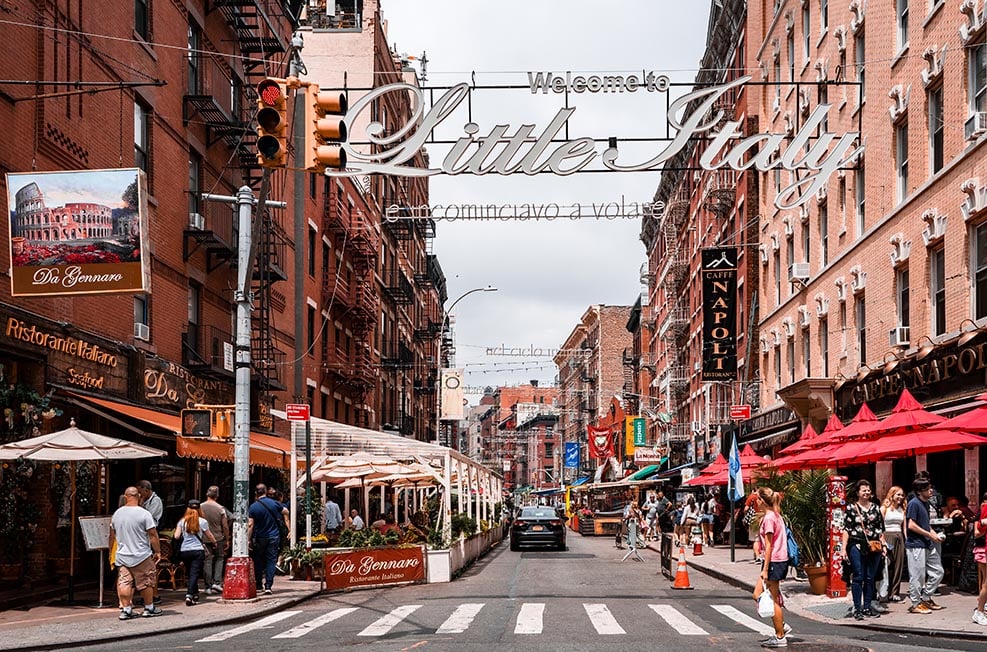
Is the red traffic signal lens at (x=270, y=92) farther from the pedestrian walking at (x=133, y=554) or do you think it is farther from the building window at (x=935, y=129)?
the building window at (x=935, y=129)

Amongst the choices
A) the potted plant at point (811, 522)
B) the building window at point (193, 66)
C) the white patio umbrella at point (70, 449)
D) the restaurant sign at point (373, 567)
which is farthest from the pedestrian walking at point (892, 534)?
the building window at point (193, 66)

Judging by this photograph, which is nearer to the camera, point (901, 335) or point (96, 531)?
point (96, 531)

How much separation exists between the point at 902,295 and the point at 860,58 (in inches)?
269

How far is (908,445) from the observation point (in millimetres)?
18406

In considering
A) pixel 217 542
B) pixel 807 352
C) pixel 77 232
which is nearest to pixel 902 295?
pixel 807 352

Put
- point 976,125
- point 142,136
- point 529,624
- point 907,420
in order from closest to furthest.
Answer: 1. point 529,624
2. point 907,420
3. point 976,125
4. point 142,136

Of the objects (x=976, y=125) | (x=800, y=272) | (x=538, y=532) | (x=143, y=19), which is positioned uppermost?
(x=143, y=19)

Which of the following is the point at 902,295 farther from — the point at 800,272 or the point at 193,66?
A: the point at 193,66

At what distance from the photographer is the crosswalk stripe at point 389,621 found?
1549cm

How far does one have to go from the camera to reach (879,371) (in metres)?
27.9

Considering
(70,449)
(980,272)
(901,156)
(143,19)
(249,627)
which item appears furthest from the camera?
(901,156)

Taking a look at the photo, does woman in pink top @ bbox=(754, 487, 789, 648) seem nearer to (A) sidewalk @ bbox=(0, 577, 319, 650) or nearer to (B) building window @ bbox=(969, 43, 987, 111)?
(A) sidewalk @ bbox=(0, 577, 319, 650)

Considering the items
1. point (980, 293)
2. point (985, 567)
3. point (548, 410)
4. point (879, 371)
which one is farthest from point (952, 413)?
point (548, 410)

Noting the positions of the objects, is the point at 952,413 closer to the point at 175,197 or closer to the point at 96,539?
the point at 96,539
